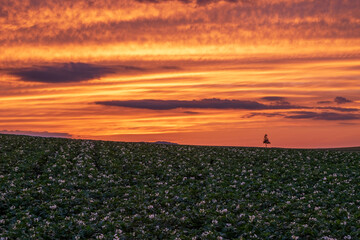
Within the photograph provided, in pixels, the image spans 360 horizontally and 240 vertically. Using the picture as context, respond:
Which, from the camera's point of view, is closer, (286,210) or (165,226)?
(165,226)

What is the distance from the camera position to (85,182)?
2889 cm

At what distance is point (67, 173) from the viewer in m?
31.5

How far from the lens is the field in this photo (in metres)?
19.2

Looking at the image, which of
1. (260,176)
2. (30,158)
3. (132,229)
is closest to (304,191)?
(260,176)

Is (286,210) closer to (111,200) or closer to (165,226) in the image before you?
(165,226)

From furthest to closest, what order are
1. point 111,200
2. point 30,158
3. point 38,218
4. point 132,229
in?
point 30,158 → point 111,200 → point 38,218 → point 132,229

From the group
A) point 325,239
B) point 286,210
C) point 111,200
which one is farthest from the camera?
point 111,200

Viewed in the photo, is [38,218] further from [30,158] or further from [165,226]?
[30,158]

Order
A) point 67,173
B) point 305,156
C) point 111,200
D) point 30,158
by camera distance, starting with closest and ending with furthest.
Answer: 1. point 111,200
2. point 67,173
3. point 30,158
4. point 305,156

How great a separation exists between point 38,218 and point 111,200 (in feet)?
17.3

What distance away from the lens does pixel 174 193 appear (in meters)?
26.2

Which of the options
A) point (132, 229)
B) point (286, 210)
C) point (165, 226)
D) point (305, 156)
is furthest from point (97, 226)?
point (305, 156)

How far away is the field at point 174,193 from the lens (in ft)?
62.9

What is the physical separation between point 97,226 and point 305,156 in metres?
28.4
